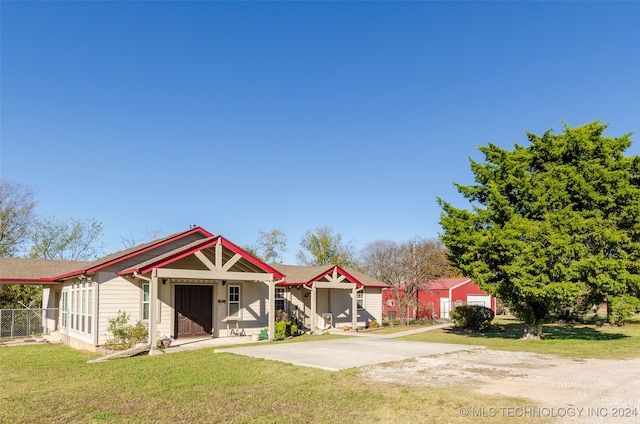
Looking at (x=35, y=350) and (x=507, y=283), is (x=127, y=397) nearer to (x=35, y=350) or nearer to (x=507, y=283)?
(x=35, y=350)

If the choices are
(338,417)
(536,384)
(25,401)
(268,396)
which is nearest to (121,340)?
(25,401)

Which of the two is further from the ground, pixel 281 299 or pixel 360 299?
pixel 281 299

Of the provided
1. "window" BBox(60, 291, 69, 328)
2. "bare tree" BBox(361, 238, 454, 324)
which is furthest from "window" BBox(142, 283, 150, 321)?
"bare tree" BBox(361, 238, 454, 324)

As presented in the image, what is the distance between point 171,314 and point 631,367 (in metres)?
15.7

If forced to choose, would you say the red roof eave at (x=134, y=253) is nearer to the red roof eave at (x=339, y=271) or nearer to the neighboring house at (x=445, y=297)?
the red roof eave at (x=339, y=271)

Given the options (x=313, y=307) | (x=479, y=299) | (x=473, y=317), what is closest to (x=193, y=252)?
(x=313, y=307)

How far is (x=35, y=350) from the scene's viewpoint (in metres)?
17.9

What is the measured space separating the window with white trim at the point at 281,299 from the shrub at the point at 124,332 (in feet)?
28.2

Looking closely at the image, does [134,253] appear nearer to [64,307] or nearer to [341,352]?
[64,307]

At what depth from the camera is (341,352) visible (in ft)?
51.1

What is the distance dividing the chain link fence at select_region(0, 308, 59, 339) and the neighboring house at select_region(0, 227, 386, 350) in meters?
0.39

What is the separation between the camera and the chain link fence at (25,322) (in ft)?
74.6

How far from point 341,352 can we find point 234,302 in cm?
726

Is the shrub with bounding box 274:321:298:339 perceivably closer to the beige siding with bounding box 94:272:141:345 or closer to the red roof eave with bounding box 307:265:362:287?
the red roof eave with bounding box 307:265:362:287
